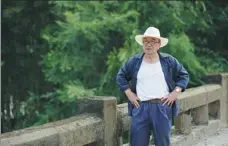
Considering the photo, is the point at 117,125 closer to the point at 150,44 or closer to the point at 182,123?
the point at 150,44

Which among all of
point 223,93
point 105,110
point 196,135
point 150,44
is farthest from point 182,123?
point 150,44

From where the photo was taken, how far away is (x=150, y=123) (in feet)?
14.2

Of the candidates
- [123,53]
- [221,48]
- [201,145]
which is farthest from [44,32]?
[201,145]

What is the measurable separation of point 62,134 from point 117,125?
39.2 inches

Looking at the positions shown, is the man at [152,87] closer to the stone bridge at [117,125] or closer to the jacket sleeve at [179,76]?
the jacket sleeve at [179,76]

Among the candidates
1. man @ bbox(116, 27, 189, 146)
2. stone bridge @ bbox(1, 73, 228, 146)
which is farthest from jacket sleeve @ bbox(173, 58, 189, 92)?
stone bridge @ bbox(1, 73, 228, 146)

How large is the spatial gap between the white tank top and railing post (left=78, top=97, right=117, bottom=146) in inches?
14.5

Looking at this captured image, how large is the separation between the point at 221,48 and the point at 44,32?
4.33 m

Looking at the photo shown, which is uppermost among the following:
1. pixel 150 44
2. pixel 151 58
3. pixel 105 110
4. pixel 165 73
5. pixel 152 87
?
pixel 150 44

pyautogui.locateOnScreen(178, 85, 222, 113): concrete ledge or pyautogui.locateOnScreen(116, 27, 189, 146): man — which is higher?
pyautogui.locateOnScreen(116, 27, 189, 146): man

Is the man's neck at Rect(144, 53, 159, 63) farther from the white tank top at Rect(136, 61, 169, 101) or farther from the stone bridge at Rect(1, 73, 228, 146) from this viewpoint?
the stone bridge at Rect(1, 73, 228, 146)

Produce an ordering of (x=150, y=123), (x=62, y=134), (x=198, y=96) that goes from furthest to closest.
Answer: (x=198, y=96) < (x=150, y=123) < (x=62, y=134)

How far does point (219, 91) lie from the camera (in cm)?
743

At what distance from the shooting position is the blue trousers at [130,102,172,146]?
4.23 metres
